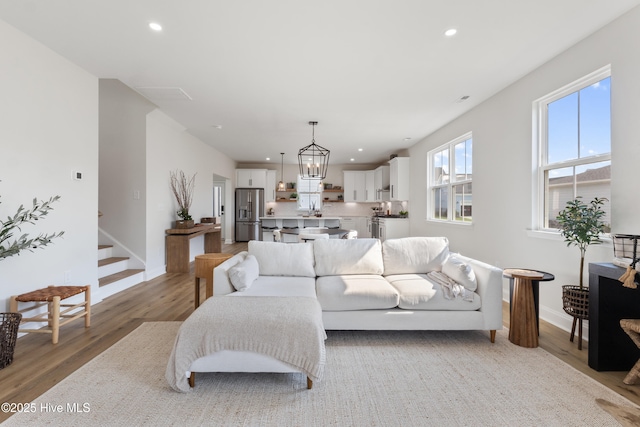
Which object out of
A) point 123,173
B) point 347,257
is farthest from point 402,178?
point 123,173

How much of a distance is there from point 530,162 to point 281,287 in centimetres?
309

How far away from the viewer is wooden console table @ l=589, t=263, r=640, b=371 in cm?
220

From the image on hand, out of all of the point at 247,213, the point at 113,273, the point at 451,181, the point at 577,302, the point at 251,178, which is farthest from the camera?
the point at 251,178

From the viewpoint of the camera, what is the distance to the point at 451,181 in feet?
18.7

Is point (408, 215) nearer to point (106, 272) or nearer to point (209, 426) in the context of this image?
point (106, 272)

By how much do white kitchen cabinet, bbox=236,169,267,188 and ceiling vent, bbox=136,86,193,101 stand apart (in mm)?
5631

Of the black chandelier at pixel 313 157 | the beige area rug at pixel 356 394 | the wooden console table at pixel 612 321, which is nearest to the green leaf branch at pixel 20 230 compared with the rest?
the beige area rug at pixel 356 394

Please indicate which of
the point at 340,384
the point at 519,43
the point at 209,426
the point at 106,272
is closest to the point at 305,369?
the point at 340,384

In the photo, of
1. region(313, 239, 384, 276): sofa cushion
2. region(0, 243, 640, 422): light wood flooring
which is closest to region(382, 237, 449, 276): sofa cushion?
region(313, 239, 384, 276): sofa cushion

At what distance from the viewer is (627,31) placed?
245 cm

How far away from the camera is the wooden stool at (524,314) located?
261cm

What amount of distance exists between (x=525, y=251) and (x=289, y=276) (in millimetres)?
2751

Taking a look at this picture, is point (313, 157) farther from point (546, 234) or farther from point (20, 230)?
point (20, 230)

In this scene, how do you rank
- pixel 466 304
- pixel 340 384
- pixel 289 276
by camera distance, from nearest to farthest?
pixel 340 384, pixel 466 304, pixel 289 276
